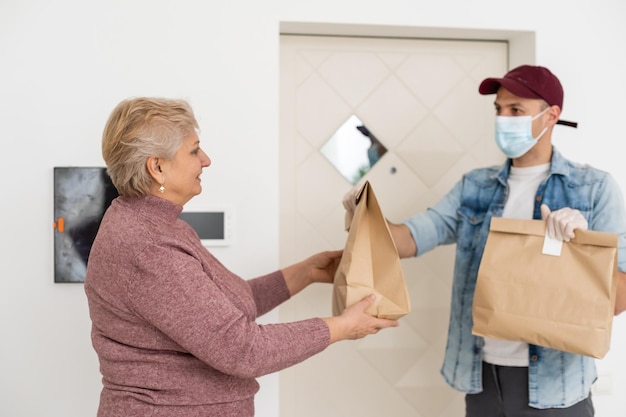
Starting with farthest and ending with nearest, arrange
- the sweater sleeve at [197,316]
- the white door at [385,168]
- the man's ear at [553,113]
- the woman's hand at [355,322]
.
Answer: the white door at [385,168], the man's ear at [553,113], the woman's hand at [355,322], the sweater sleeve at [197,316]

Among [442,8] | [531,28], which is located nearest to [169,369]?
[442,8]

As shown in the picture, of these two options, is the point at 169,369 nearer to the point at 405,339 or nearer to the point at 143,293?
the point at 143,293

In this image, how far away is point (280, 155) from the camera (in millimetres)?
2318

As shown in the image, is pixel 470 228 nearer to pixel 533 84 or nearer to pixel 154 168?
pixel 533 84

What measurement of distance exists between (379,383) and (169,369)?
46.3 inches

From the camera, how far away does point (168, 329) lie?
4.21 feet

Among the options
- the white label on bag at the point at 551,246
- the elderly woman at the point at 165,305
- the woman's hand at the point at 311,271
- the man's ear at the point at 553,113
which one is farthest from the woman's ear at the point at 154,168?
the man's ear at the point at 553,113

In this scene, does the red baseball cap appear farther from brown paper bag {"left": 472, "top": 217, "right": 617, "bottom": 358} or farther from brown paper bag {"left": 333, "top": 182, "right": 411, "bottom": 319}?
brown paper bag {"left": 333, "top": 182, "right": 411, "bottom": 319}

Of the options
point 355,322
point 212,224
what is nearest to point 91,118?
point 212,224

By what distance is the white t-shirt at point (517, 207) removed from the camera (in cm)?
174

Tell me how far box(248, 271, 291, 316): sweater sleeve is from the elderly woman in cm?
38

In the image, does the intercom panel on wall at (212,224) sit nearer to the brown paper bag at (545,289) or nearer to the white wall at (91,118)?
the white wall at (91,118)

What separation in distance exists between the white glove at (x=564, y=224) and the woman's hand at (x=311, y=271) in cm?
69

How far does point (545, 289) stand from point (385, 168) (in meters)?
0.94
